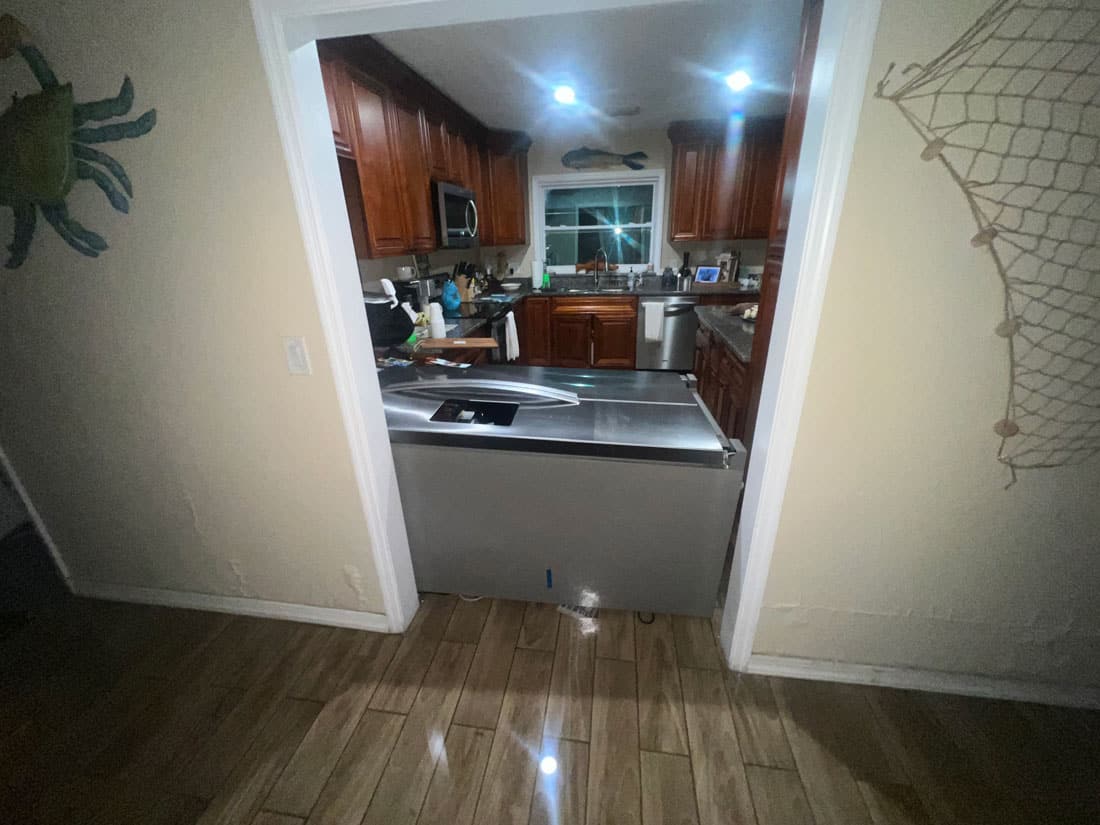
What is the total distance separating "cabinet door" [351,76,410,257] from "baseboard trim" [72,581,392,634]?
1669 mm

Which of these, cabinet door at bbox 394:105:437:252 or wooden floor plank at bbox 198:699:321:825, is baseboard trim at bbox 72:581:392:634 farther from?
cabinet door at bbox 394:105:437:252

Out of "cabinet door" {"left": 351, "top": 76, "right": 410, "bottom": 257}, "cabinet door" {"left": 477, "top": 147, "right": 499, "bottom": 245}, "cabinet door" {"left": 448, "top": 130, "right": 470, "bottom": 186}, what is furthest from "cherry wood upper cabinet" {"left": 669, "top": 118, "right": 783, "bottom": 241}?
"cabinet door" {"left": 351, "top": 76, "right": 410, "bottom": 257}

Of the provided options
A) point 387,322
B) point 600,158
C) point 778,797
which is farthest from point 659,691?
point 600,158

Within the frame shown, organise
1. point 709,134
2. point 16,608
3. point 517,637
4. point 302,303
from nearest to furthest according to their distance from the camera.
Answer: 1. point 302,303
2. point 517,637
3. point 16,608
4. point 709,134

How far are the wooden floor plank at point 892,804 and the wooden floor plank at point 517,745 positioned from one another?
2.82 feet

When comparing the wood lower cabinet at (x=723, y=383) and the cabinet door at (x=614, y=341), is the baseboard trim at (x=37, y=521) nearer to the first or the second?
the wood lower cabinet at (x=723, y=383)

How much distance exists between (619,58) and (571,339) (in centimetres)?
211

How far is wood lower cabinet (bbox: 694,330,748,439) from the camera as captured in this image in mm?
1771

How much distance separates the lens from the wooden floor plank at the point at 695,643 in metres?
1.36

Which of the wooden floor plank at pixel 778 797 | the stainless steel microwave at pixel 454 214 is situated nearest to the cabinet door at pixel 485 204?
the stainless steel microwave at pixel 454 214

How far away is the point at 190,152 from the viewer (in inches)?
35.9

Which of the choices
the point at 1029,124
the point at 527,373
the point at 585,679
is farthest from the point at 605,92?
the point at 585,679

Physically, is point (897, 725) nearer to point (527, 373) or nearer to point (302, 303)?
point (527, 373)

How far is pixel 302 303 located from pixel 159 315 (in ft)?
1.43
